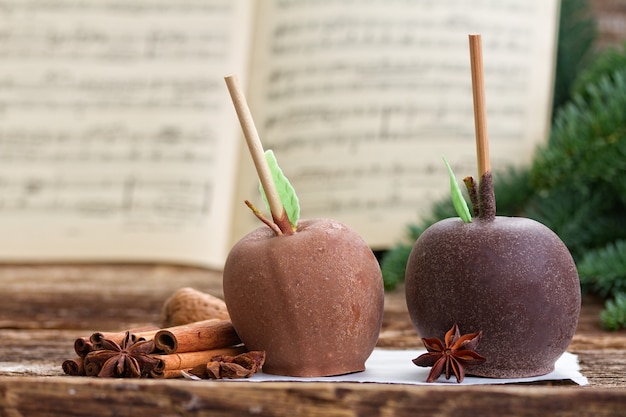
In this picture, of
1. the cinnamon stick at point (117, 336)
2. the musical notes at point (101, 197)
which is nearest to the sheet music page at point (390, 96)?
the musical notes at point (101, 197)

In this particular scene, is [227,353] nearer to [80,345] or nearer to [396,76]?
[80,345]

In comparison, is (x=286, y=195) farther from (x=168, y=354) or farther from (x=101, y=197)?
(x=101, y=197)

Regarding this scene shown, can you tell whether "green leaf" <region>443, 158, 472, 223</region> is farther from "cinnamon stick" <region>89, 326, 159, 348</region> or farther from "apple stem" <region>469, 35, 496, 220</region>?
"cinnamon stick" <region>89, 326, 159, 348</region>

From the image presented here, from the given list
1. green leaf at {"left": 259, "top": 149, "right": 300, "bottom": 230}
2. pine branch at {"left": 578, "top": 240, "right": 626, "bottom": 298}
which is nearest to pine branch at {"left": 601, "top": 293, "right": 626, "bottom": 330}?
pine branch at {"left": 578, "top": 240, "right": 626, "bottom": 298}

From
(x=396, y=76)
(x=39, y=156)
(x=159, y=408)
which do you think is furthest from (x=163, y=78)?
(x=159, y=408)

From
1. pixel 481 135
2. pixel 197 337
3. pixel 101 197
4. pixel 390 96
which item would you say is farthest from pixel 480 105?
pixel 101 197

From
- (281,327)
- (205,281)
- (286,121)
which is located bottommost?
(205,281)

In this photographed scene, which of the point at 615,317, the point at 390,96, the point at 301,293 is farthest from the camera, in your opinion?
the point at 390,96
